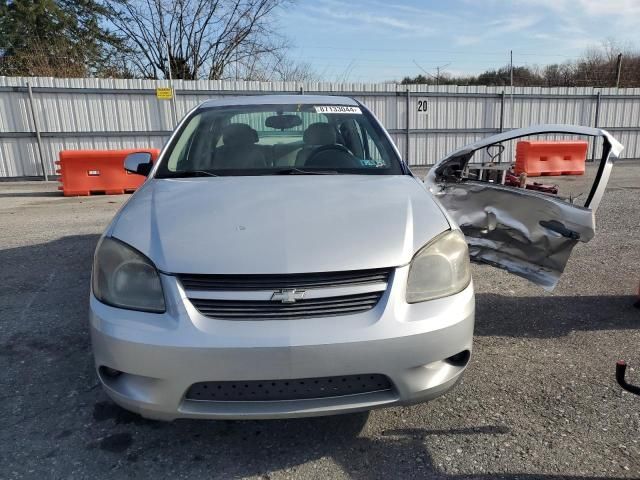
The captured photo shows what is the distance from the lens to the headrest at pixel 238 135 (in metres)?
3.25

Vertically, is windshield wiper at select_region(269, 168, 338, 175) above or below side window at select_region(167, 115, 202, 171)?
below

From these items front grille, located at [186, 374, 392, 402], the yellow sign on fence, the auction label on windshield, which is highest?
the yellow sign on fence

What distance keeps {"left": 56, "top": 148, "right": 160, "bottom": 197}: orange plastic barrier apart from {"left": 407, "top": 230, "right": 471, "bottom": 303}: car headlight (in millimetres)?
9224

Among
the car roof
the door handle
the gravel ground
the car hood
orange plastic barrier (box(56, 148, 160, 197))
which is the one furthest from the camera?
orange plastic barrier (box(56, 148, 160, 197))

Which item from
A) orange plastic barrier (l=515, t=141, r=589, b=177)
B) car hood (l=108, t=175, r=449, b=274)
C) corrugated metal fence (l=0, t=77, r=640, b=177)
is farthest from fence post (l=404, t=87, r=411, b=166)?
car hood (l=108, t=175, r=449, b=274)

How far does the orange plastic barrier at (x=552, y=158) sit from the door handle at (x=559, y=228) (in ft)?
34.8

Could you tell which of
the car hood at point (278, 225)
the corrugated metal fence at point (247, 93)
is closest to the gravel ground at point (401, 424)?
the car hood at point (278, 225)

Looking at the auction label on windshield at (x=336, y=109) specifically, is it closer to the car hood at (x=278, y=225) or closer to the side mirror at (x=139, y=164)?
the car hood at (x=278, y=225)

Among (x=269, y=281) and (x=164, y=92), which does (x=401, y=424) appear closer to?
(x=269, y=281)

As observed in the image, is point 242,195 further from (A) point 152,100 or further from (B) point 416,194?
(A) point 152,100

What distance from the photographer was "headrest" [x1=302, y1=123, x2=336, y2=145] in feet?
10.9

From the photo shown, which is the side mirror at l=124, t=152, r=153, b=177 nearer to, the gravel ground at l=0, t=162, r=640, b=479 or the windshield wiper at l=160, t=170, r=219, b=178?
the windshield wiper at l=160, t=170, r=219, b=178

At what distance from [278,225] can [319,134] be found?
1482 mm

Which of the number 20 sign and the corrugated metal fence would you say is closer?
the corrugated metal fence
